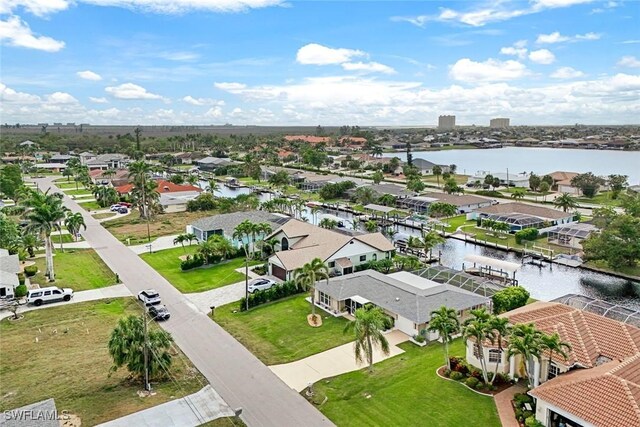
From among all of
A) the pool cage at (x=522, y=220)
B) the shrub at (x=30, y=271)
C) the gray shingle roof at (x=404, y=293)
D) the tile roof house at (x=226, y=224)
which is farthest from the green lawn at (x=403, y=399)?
the pool cage at (x=522, y=220)

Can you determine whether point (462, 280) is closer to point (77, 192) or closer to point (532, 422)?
point (532, 422)

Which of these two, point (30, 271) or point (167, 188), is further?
point (167, 188)

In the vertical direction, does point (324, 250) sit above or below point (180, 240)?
above

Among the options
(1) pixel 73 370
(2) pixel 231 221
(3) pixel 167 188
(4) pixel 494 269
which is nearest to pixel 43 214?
(1) pixel 73 370

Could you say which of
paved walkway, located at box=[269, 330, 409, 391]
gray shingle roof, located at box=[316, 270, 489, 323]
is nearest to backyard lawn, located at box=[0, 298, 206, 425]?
paved walkway, located at box=[269, 330, 409, 391]

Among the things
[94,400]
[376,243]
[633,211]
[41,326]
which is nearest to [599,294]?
[633,211]

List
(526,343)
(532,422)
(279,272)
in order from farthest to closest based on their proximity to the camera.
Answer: (279,272), (526,343), (532,422)
